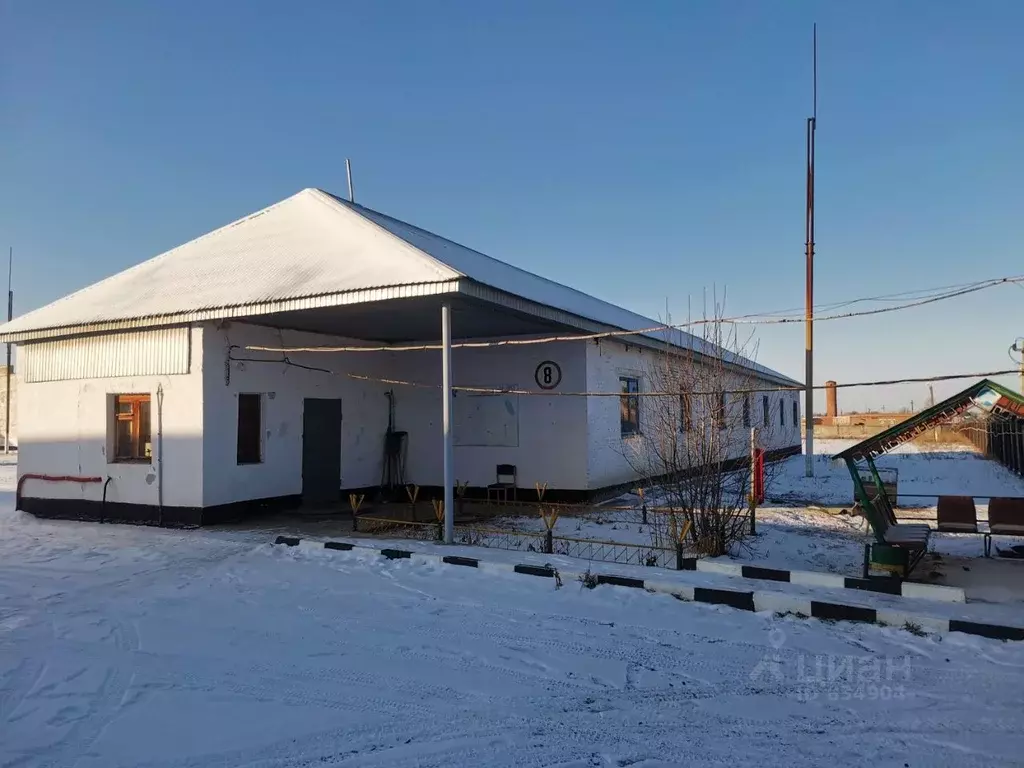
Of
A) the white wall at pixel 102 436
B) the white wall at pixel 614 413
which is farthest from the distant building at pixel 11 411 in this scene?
the white wall at pixel 614 413

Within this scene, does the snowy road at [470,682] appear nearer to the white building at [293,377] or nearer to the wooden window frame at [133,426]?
the white building at [293,377]

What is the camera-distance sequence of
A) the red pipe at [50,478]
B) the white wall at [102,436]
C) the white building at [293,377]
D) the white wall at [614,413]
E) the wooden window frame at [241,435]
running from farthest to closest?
the white wall at [614,413] < the red pipe at [50,478] < the wooden window frame at [241,435] < the white wall at [102,436] < the white building at [293,377]

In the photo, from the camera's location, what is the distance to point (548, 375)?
14492 mm

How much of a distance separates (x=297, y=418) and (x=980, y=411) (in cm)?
1076

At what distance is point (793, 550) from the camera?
9617mm

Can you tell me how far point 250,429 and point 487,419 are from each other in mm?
4824

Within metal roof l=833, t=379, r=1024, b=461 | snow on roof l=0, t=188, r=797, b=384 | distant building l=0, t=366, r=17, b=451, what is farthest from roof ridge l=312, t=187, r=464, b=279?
distant building l=0, t=366, r=17, b=451

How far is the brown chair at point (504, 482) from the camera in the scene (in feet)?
48.0

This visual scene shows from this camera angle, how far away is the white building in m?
11.1

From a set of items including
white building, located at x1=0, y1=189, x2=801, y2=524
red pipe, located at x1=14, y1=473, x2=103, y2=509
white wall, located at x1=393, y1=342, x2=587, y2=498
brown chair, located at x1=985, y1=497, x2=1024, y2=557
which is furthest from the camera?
white wall, located at x1=393, y1=342, x2=587, y2=498

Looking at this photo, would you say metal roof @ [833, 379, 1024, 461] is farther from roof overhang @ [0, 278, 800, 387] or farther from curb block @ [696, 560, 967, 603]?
roof overhang @ [0, 278, 800, 387]

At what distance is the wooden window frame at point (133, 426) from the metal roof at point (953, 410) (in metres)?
10.8

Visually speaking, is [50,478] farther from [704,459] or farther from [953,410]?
[953,410]

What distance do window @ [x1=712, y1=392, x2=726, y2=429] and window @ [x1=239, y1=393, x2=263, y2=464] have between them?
7.96 m
